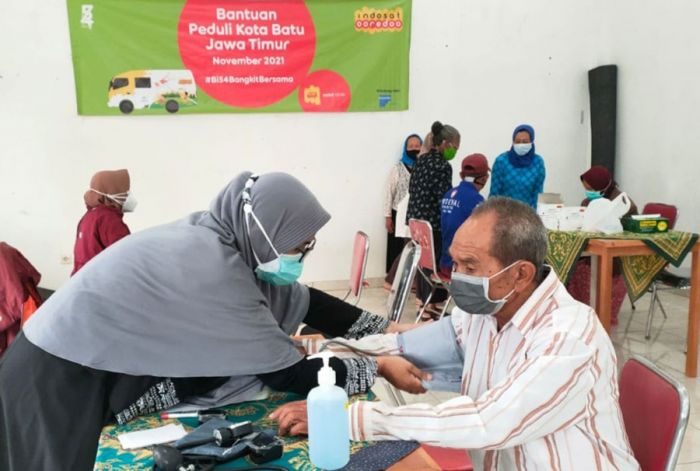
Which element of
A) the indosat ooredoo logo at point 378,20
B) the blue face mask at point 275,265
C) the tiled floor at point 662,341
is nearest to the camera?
the blue face mask at point 275,265

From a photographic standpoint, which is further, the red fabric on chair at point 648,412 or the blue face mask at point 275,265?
the blue face mask at point 275,265

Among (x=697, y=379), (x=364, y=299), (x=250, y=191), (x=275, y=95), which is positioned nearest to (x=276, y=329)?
(x=250, y=191)

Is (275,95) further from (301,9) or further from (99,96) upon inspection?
(99,96)

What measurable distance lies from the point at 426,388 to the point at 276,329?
1.38 ft

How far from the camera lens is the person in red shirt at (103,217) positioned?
10.3 ft

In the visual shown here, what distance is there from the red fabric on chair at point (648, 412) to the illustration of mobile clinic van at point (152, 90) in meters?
4.30

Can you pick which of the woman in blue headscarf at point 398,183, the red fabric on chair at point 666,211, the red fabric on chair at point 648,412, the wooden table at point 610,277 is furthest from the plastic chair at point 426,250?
the red fabric on chair at point 648,412

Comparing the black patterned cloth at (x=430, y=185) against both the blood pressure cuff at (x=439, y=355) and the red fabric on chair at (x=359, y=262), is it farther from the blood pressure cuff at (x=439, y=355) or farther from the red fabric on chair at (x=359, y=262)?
the blood pressure cuff at (x=439, y=355)

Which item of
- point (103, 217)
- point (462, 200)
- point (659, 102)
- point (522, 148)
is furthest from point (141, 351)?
point (659, 102)

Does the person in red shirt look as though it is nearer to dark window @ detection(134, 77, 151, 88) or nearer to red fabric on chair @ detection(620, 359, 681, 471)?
dark window @ detection(134, 77, 151, 88)

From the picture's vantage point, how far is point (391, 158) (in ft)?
17.4

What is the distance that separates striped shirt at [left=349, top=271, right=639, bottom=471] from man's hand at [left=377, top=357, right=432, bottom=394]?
0.27 m

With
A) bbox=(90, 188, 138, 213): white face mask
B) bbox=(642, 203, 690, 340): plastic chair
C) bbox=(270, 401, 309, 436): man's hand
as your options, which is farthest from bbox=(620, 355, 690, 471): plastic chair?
bbox=(90, 188, 138, 213): white face mask

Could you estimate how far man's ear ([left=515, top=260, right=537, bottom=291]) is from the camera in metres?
1.17
